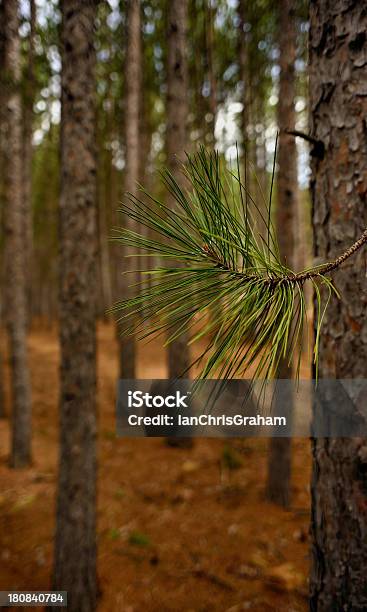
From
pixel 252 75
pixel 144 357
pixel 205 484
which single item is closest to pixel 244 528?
pixel 205 484

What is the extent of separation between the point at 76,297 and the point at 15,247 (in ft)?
11.9

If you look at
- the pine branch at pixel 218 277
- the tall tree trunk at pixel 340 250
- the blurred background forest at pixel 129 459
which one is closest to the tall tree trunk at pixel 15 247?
the blurred background forest at pixel 129 459

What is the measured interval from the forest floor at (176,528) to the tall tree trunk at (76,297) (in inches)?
29.5

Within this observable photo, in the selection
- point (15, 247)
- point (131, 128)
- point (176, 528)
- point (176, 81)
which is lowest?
point (176, 528)

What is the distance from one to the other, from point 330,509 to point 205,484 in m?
3.89

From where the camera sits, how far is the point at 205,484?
493cm

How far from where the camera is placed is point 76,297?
2820 mm

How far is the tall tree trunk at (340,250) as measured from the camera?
133cm

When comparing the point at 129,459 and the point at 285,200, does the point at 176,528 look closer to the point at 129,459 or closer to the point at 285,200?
the point at 129,459

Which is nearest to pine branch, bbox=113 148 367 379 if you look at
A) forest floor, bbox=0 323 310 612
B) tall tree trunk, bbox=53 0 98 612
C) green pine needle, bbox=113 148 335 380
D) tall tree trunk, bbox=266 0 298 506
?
green pine needle, bbox=113 148 335 380

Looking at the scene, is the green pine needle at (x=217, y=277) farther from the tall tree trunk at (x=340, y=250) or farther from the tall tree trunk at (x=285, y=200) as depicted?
the tall tree trunk at (x=285, y=200)

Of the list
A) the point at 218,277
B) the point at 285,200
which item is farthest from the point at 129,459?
the point at 218,277

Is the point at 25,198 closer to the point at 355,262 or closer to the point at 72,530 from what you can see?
the point at 72,530

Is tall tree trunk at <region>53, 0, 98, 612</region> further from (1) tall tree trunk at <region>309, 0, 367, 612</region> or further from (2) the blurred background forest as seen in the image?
(1) tall tree trunk at <region>309, 0, 367, 612</region>
